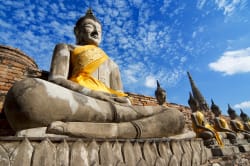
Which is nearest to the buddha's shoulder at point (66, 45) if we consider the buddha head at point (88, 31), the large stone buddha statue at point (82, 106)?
the large stone buddha statue at point (82, 106)

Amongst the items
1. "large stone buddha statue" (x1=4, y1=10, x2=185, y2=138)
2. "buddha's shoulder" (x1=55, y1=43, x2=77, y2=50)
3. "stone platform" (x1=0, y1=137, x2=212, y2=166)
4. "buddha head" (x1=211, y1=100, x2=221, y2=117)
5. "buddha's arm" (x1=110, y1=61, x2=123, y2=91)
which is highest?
"buddha head" (x1=211, y1=100, x2=221, y2=117)

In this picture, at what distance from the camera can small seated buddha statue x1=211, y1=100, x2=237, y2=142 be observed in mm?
6704

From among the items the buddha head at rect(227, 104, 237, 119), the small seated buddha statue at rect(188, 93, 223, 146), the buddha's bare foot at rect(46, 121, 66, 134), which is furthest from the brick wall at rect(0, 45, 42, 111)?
the buddha head at rect(227, 104, 237, 119)

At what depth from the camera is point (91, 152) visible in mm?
1365

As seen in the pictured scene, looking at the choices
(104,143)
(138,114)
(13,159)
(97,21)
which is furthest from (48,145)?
(97,21)

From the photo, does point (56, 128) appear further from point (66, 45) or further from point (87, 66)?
point (66, 45)

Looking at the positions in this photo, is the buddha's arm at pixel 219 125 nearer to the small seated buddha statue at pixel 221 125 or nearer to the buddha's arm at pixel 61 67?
the small seated buddha statue at pixel 221 125

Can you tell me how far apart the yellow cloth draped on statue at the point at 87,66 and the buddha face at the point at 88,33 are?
0.29 metres

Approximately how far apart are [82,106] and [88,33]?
5.43ft

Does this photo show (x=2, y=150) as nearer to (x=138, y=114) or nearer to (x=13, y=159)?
(x=13, y=159)

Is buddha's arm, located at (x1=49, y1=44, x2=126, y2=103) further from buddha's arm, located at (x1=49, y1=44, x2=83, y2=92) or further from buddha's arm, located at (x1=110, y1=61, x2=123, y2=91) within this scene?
buddha's arm, located at (x1=110, y1=61, x2=123, y2=91)

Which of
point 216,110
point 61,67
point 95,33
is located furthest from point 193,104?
point 61,67

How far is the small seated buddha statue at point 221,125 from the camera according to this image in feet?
22.0

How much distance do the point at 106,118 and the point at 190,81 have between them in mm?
29199
